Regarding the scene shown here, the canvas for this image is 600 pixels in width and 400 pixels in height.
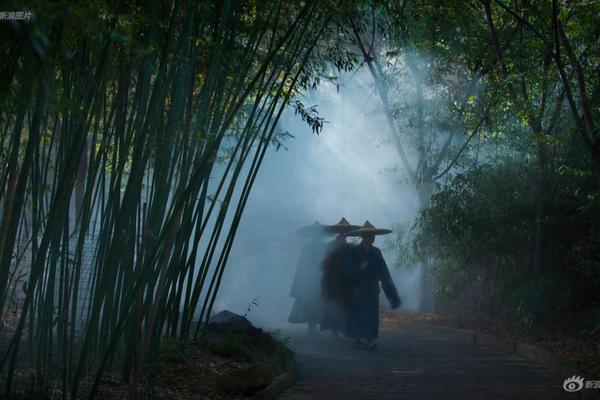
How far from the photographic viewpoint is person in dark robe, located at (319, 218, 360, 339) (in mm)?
11484

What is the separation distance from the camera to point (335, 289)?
11898 mm

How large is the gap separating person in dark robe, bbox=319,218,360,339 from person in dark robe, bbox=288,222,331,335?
20 centimetres

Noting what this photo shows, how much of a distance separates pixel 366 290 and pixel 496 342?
1.79 m

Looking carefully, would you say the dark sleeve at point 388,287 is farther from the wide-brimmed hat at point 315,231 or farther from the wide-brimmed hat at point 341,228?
the wide-brimmed hat at point 315,231

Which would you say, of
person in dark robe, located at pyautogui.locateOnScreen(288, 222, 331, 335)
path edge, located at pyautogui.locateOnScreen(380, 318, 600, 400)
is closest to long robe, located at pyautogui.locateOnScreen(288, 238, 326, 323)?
person in dark robe, located at pyautogui.locateOnScreen(288, 222, 331, 335)

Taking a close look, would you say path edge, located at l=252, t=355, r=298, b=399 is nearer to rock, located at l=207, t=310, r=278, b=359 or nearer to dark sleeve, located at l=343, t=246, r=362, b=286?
rock, located at l=207, t=310, r=278, b=359

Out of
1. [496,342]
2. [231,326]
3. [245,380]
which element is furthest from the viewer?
[496,342]

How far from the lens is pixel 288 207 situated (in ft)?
96.4

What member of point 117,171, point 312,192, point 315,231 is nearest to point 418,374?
point 117,171

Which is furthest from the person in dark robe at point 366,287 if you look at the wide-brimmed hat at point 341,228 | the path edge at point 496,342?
the path edge at point 496,342

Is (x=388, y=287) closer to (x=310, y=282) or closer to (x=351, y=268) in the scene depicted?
(x=351, y=268)

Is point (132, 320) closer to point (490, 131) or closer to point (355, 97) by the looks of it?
point (490, 131)

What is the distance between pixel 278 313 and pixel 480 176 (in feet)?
26.6

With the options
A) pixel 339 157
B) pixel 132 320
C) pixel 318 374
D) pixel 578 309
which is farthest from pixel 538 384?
pixel 339 157
